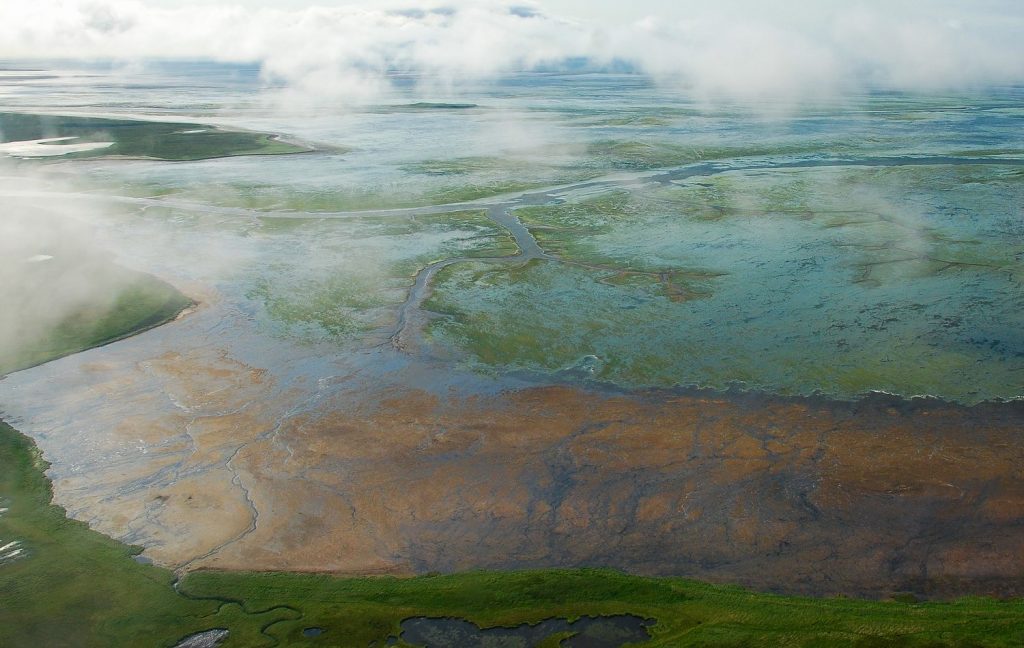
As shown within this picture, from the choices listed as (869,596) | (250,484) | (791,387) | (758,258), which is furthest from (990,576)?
(758,258)

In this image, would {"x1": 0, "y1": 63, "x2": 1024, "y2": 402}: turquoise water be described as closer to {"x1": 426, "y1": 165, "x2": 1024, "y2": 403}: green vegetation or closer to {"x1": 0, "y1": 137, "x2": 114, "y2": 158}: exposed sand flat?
{"x1": 426, "y1": 165, "x2": 1024, "y2": 403}: green vegetation

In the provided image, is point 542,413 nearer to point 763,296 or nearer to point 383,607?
point 383,607

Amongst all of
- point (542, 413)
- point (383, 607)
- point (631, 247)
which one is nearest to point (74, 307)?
point (542, 413)

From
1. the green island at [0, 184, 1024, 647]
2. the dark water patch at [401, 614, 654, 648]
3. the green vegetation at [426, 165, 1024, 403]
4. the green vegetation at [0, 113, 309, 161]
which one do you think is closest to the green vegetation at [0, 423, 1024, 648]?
the green island at [0, 184, 1024, 647]

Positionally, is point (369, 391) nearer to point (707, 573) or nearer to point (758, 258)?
point (707, 573)

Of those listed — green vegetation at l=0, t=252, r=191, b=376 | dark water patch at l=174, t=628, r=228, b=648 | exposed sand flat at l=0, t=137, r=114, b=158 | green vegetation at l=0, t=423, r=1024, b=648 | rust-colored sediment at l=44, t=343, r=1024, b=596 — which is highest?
exposed sand flat at l=0, t=137, r=114, b=158

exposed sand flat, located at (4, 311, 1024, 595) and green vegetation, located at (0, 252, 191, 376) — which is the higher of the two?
green vegetation, located at (0, 252, 191, 376)

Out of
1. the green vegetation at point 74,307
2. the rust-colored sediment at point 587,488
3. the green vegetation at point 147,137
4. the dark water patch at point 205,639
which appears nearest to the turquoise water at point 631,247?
the green vegetation at point 74,307

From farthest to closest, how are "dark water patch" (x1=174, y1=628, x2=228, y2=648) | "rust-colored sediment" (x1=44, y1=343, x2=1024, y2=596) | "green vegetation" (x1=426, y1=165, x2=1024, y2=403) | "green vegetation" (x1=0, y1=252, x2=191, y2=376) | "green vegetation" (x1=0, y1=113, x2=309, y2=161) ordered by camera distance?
"green vegetation" (x1=0, y1=113, x2=309, y2=161)
"green vegetation" (x1=0, y1=252, x2=191, y2=376)
"green vegetation" (x1=426, y1=165, x2=1024, y2=403)
"rust-colored sediment" (x1=44, y1=343, x2=1024, y2=596)
"dark water patch" (x1=174, y1=628, x2=228, y2=648)
